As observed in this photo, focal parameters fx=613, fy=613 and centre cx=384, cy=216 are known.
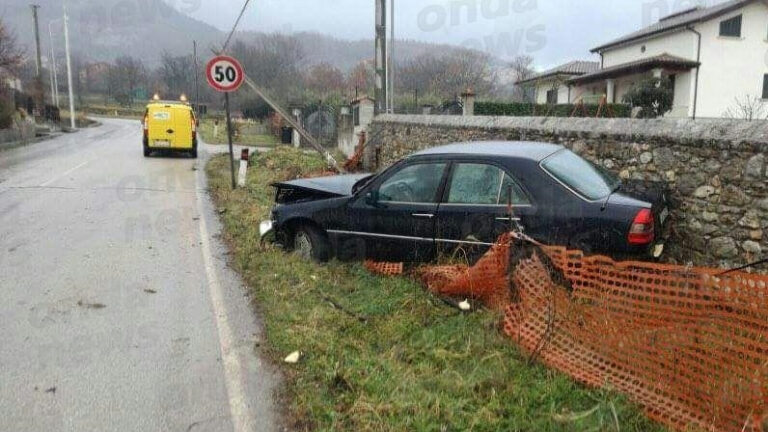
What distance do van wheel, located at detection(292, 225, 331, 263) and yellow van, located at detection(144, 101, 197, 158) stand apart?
15.4 metres

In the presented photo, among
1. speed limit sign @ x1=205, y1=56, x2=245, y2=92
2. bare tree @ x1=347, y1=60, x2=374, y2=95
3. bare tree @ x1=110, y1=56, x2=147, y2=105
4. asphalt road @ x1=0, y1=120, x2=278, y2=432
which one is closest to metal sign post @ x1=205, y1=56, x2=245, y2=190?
speed limit sign @ x1=205, y1=56, x2=245, y2=92

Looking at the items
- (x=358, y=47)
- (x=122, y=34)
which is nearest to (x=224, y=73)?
(x=358, y=47)

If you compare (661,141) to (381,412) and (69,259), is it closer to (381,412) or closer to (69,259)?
(381,412)

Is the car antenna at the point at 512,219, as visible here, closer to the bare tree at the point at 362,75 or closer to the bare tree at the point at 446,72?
the bare tree at the point at 446,72

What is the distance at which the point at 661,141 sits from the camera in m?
6.25

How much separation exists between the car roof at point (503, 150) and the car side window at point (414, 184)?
0.17 meters

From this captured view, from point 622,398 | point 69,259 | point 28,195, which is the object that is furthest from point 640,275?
point 28,195

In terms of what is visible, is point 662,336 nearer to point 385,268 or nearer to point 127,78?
point 385,268

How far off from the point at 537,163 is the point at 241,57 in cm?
5315

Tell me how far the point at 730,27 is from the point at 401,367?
121 feet

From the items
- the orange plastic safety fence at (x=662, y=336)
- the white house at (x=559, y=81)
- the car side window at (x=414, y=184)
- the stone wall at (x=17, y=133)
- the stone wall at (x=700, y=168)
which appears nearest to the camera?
the orange plastic safety fence at (x=662, y=336)

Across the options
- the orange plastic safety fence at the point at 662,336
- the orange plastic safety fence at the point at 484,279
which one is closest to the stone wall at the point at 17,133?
the orange plastic safety fence at the point at 484,279

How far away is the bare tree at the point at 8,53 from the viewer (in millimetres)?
32906

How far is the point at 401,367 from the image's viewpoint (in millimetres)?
4062
